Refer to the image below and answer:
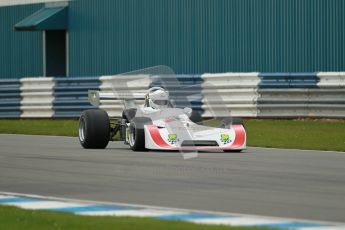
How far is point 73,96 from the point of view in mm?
31578

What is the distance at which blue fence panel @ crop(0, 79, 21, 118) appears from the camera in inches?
1292

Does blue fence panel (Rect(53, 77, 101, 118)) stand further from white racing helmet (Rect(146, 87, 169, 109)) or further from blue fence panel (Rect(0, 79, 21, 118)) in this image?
white racing helmet (Rect(146, 87, 169, 109))

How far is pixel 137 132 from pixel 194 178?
4579mm

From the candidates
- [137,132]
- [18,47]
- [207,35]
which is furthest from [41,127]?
[18,47]

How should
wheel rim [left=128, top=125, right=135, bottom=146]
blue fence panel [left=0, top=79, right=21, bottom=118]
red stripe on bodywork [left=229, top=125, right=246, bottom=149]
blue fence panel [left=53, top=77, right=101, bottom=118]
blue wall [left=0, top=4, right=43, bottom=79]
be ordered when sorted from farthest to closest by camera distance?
blue wall [left=0, top=4, right=43, bottom=79] < blue fence panel [left=0, top=79, right=21, bottom=118] < blue fence panel [left=53, top=77, right=101, bottom=118] < wheel rim [left=128, top=125, right=135, bottom=146] < red stripe on bodywork [left=229, top=125, right=246, bottom=149]

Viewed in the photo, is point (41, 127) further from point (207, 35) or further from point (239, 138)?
point (239, 138)

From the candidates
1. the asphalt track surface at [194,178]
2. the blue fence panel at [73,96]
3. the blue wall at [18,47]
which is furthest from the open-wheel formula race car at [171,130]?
the blue wall at [18,47]

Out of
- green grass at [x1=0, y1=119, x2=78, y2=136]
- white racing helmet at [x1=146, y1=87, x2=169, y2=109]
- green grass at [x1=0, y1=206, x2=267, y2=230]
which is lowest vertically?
green grass at [x1=0, y1=119, x2=78, y2=136]

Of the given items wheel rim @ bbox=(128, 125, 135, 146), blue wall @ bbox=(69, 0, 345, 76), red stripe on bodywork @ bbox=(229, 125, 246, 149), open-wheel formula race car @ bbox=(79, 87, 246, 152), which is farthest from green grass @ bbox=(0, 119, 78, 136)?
red stripe on bodywork @ bbox=(229, 125, 246, 149)

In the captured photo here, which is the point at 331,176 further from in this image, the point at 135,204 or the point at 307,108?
the point at 307,108

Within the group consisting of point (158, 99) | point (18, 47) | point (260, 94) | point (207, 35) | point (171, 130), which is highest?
point (207, 35)

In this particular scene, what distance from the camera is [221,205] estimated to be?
451 inches

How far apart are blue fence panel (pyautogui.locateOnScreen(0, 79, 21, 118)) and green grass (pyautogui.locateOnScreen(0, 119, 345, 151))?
141 centimetres

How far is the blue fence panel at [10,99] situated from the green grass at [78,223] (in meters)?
22.3
